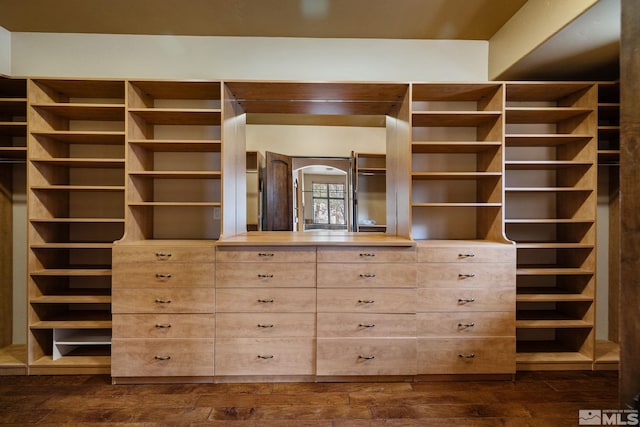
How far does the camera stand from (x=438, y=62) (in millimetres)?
2801

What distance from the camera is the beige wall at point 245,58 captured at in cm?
273

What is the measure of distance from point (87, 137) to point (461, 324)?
122 inches

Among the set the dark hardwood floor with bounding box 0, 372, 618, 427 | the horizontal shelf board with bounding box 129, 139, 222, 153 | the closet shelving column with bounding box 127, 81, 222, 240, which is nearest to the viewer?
the dark hardwood floor with bounding box 0, 372, 618, 427

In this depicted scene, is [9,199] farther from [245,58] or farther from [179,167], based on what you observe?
[245,58]

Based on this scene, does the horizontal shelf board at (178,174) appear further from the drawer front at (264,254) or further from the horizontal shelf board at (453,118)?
the horizontal shelf board at (453,118)

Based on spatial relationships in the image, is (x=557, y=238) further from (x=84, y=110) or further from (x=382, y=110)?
(x=84, y=110)

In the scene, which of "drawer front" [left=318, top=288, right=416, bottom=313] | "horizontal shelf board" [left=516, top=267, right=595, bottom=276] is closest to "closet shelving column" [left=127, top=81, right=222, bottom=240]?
"drawer front" [left=318, top=288, right=416, bottom=313]

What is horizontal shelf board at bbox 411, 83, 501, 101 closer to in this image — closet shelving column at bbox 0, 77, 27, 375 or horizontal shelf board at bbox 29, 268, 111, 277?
horizontal shelf board at bbox 29, 268, 111, 277

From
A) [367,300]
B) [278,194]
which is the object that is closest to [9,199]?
[278,194]

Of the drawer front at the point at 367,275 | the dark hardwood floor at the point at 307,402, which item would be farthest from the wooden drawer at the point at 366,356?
the drawer front at the point at 367,275

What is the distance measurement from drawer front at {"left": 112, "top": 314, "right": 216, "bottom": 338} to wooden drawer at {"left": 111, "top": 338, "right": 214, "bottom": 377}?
37mm

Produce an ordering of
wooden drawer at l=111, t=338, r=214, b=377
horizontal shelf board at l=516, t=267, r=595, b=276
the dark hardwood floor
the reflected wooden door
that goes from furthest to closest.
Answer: the reflected wooden door, horizontal shelf board at l=516, t=267, r=595, b=276, wooden drawer at l=111, t=338, r=214, b=377, the dark hardwood floor

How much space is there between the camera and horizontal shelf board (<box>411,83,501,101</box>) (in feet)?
8.12

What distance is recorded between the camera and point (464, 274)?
2.36 metres
